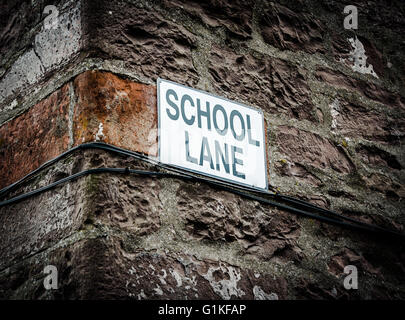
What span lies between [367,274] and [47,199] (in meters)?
0.98

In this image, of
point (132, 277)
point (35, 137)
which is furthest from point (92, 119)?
point (132, 277)

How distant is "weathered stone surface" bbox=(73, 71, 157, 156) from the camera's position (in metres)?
1.40

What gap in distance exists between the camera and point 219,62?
5.56ft

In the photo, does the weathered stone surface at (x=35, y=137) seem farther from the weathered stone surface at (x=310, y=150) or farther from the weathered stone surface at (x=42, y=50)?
the weathered stone surface at (x=310, y=150)

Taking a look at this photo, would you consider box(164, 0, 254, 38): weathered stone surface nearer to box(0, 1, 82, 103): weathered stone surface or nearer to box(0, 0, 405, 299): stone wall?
box(0, 0, 405, 299): stone wall

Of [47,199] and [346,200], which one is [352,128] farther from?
[47,199]

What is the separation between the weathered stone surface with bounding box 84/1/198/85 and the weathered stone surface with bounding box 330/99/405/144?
576mm

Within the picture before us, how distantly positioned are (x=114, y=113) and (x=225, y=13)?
599mm

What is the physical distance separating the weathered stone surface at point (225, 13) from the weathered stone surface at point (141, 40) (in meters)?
0.11

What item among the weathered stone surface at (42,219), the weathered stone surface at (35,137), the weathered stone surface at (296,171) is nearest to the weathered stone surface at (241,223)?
the weathered stone surface at (296,171)

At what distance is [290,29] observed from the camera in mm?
1920

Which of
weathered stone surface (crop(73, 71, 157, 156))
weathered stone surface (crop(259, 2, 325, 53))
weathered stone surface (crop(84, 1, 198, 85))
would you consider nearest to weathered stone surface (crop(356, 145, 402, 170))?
weathered stone surface (crop(259, 2, 325, 53))

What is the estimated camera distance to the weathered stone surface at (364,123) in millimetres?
1879

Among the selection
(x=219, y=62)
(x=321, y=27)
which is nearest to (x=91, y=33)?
(x=219, y=62)
